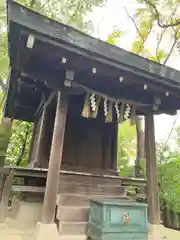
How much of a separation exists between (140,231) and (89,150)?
3.02 m

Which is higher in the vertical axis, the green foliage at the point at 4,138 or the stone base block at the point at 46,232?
the green foliage at the point at 4,138

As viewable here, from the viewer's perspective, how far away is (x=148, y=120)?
5.81m

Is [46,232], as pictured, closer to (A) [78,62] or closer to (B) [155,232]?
(B) [155,232]

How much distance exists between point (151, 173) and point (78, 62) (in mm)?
3195

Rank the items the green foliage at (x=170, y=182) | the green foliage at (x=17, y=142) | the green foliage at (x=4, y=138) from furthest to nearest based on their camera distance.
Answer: the green foliage at (x=17, y=142) < the green foliage at (x=170, y=182) < the green foliage at (x=4, y=138)

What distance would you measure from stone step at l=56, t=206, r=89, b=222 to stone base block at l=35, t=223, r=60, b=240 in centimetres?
32

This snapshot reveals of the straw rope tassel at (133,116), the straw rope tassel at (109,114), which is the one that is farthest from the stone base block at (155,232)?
the straw rope tassel at (109,114)

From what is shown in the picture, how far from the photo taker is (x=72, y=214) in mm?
4516

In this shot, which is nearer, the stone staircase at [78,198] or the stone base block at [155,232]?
the stone staircase at [78,198]

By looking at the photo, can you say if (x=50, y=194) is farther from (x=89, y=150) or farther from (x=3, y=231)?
(x=89, y=150)

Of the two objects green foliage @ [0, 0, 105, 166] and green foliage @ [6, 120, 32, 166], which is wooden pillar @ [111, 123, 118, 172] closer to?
green foliage @ [0, 0, 105, 166]

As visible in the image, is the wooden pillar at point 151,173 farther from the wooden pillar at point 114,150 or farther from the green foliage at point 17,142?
the green foliage at point 17,142

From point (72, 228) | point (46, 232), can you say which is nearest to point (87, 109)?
point (72, 228)

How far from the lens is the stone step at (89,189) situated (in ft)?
17.7
